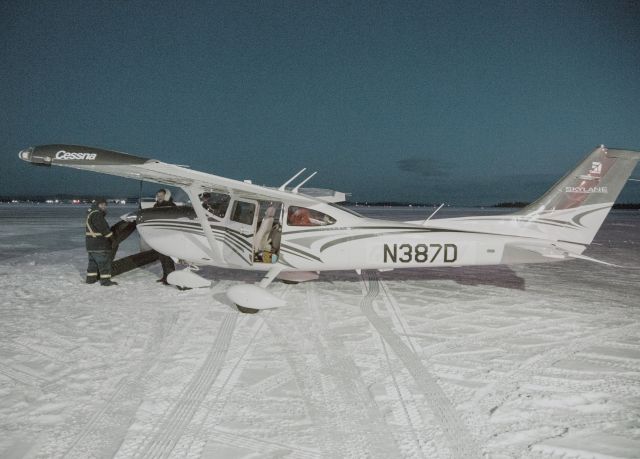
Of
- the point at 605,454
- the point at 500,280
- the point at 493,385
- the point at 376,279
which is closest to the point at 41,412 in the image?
the point at 493,385

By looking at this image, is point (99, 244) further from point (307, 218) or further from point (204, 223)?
point (307, 218)

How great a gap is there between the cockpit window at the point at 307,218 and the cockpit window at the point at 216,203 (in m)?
1.18

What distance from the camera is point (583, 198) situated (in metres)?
6.30

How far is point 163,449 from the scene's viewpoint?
2471mm

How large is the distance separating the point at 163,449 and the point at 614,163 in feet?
23.0

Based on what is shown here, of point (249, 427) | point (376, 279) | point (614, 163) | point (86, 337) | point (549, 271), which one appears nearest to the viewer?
point (249, 427)

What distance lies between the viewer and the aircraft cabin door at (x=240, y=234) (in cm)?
640

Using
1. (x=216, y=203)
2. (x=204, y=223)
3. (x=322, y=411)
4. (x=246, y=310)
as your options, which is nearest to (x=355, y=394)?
(x=322, y=411)

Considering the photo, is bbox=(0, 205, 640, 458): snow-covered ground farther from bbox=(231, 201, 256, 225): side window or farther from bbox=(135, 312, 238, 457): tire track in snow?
bbox=(231, 201, 256, 225): side window

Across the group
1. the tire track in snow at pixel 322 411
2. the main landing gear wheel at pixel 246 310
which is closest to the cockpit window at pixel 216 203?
the main landing gear wheel at pixel 246 310

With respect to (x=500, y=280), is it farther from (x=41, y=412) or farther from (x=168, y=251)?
(x=41, y=412)

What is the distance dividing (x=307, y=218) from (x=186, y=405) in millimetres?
3796

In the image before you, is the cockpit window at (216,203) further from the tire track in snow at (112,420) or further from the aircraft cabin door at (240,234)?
the tire track in snow at (112,420)

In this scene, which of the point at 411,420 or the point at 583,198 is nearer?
the point at 411,420
